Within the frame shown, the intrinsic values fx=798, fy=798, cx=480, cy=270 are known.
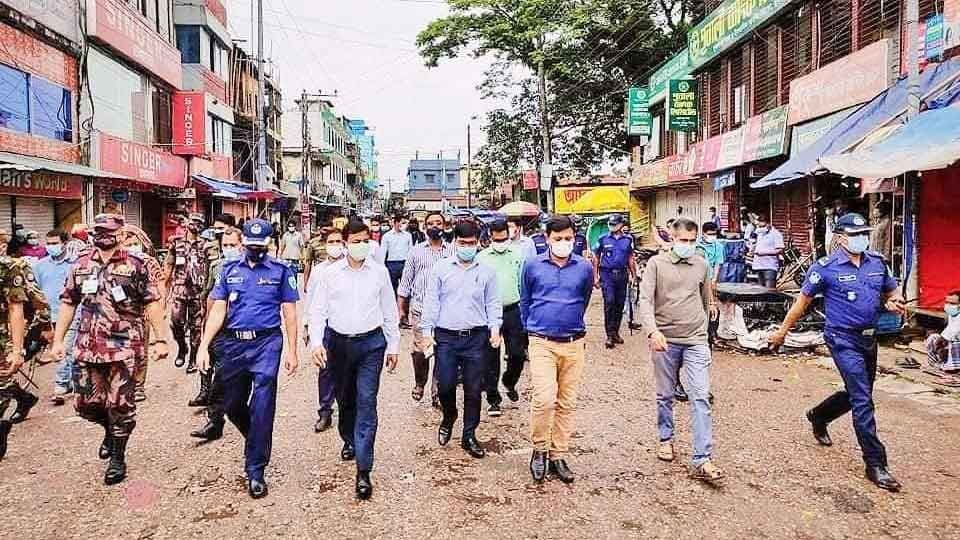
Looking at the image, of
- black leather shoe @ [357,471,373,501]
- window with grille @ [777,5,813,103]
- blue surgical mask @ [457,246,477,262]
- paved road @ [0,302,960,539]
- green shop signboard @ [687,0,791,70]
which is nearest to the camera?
paved road @ [0,302,960,539]

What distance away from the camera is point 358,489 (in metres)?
5.05

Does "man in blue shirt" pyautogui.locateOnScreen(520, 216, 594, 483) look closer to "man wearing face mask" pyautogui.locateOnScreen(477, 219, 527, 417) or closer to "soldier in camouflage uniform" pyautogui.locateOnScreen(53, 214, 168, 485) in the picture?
"man wearing face mask" pyautogui.locateOnScreen(477, 219, 527, 417)

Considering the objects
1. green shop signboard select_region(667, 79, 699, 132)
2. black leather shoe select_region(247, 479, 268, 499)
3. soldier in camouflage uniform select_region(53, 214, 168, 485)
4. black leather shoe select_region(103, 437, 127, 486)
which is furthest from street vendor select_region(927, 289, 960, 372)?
green shop signboard select_region(667, 79, 699, 132)

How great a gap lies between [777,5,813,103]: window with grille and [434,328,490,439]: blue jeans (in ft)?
41.7

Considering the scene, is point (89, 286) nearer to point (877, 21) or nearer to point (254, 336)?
point (254, 336)

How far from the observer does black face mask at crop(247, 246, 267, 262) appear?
5.30m

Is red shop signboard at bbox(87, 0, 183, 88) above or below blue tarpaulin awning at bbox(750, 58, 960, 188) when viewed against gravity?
above

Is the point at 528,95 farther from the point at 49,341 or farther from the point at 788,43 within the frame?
the point at 49,341

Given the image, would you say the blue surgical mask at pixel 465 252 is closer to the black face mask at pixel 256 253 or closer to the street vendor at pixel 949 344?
the black face mask at pixel 256 253

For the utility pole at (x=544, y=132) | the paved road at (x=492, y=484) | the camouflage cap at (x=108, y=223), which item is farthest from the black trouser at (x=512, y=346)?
the utility pole at (x=544, y=132)

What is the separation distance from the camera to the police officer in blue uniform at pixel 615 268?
11.0 meters

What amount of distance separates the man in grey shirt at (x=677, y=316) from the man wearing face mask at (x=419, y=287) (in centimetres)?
223

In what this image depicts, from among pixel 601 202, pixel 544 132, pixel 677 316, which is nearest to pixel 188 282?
pixel 677 316

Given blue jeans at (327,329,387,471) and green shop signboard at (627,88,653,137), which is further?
green shop signboard at (627,88,653,137)
